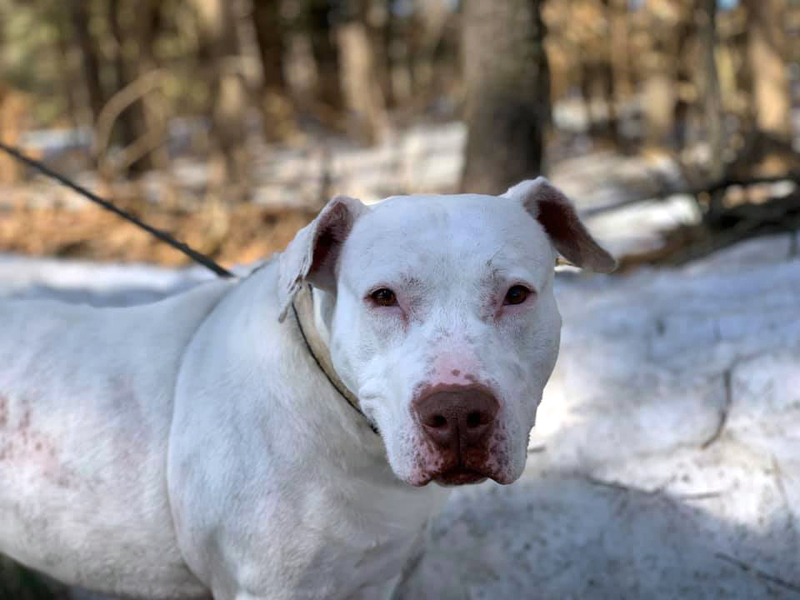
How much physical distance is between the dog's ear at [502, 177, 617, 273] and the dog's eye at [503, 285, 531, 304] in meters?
0.29

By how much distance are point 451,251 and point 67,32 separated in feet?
71.3

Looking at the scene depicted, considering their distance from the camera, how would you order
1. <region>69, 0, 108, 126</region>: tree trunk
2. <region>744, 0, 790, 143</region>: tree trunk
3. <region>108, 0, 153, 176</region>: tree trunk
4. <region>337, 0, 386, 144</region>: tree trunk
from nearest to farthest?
<region>744, 0, 790, 143</region>: tree trunk, <region>69, 0, 108, 126</region>: tree trunk, <region>108, 0, 153, 176</region>: tree trunk, <region>337, 0, 386, 144</region>: tree trunk

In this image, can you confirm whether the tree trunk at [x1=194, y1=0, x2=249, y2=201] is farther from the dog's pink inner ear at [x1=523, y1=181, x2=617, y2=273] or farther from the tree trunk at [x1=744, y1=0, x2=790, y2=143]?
the dog's pink inner ear at [x1=523, y1=181, x2=617, y2=273]

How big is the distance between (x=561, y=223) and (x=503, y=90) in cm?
349

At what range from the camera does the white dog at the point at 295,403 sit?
1769 mm

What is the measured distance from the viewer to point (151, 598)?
234cm

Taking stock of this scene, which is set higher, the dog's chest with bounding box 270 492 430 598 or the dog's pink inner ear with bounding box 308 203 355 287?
the dog's pink inner ear with bounding box 308 203 355 287

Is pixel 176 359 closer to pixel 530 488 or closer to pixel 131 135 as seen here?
pixel 530 488

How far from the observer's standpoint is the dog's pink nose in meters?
1.64

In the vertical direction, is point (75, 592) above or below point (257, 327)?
below

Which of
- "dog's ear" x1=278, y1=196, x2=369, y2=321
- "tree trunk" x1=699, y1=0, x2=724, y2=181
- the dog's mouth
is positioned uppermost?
"dog's ear" x1=278, y1=196, x2=369, y2=321

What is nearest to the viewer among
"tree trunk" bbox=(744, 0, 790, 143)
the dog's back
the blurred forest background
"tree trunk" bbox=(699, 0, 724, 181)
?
the dog's back

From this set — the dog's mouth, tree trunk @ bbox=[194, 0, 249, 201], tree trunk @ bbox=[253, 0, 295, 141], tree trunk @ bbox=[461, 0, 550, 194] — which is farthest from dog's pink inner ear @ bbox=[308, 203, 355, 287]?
tree trunk @ bbox=[253, 0, 295, 141]

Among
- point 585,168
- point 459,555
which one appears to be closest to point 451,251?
point 459,555
